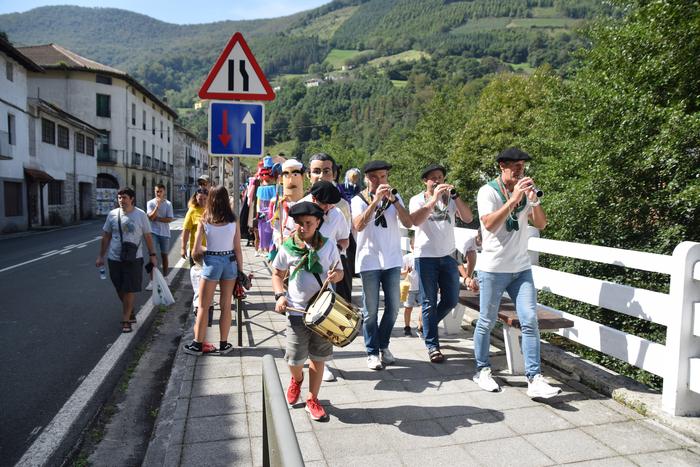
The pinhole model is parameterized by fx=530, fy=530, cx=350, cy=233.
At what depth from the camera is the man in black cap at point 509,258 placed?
404 cm

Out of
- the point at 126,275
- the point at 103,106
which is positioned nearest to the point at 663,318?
the point at 126,275

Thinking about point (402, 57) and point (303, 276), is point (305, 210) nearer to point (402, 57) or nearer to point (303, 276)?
point (303, 276)

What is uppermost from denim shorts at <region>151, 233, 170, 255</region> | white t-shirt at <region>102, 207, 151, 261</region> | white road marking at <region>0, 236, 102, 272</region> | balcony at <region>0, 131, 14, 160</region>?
balcony at <region>0, 131, 14, 160</region>

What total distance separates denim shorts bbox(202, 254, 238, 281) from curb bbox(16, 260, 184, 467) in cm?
123

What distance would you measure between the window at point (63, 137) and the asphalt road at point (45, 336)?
23220mm

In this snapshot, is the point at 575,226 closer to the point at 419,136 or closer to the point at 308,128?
the point at 419,136

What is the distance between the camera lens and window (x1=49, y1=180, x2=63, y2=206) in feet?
103

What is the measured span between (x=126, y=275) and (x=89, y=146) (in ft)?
121

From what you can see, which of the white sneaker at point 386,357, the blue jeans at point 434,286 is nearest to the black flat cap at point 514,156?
the blue jeans at point 434,286

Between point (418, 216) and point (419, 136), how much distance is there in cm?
2870

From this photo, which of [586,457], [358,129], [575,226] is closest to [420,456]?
[586,457]

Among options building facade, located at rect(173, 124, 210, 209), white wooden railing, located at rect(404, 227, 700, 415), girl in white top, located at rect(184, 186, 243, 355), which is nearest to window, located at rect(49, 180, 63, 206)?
girl in white top, located at rect(184, 186, 243, 355)

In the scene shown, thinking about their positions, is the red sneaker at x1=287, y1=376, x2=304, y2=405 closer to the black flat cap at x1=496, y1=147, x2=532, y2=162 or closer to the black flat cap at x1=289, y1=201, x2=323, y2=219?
the black flat cap at x1=289, y1=201, x2=323, y2=219

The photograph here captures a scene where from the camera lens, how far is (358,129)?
10219 cm
